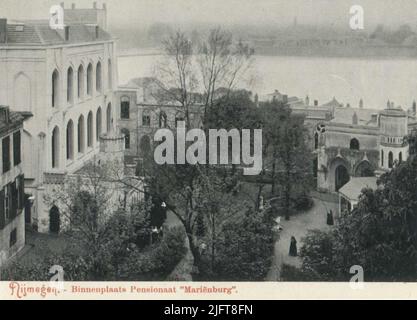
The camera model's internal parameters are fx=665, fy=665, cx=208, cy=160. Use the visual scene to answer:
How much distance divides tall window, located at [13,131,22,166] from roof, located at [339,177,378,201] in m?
3.80

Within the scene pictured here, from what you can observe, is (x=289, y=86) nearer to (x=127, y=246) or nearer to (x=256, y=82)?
(x=256, y=82)

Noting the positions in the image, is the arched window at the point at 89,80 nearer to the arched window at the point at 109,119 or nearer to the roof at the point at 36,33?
the arched window at the point at 109,119

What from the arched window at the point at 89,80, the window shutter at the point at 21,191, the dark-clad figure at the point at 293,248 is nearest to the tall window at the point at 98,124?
the arched window at the point at 89,80

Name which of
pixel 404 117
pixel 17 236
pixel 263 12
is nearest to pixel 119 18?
pixel 263 12

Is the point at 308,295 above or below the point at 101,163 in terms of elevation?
below

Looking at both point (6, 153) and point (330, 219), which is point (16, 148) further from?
point (330, 219)

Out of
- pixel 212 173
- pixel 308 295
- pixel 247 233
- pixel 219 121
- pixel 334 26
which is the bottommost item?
pixel 308 295

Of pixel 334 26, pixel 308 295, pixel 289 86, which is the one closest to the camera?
pixel 308 295

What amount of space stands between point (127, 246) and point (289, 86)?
271 cm

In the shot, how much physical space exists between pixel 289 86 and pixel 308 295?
253cm

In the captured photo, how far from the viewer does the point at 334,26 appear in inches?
296

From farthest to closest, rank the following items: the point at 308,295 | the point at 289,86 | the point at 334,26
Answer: the point at 289,86, the point at 334,26, the point at 308,295

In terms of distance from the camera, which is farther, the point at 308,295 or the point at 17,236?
the point at 17,236

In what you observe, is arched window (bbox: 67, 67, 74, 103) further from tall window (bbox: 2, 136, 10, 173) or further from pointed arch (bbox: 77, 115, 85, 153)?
tall window (bbox: 2, 136, 10, 173)
